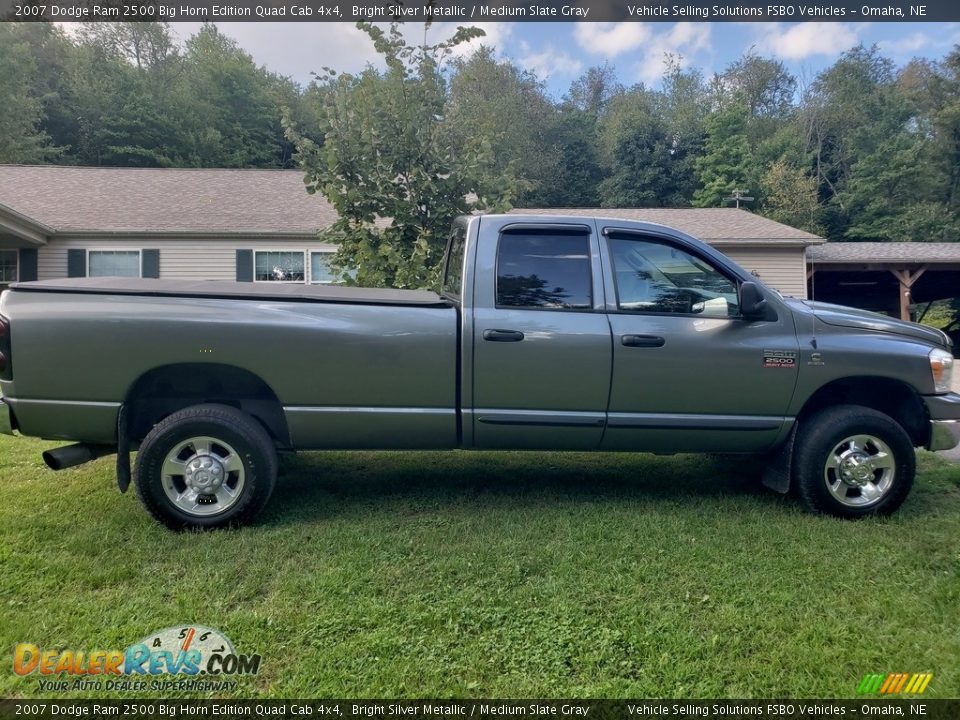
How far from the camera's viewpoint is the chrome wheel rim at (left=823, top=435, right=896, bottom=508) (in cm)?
410

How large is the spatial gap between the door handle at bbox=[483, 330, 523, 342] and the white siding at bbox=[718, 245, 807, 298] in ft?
48.9

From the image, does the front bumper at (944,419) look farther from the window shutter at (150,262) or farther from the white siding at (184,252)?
the window shutter at (150,262)

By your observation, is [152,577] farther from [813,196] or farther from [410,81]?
[813,196]

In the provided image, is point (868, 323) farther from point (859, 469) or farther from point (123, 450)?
point (123, 450)

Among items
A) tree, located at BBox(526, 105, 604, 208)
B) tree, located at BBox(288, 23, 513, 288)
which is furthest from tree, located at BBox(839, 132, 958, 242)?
tree, located at BBox(288, 23, 513, 288)

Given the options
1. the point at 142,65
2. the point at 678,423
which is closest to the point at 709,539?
the point at 678,423

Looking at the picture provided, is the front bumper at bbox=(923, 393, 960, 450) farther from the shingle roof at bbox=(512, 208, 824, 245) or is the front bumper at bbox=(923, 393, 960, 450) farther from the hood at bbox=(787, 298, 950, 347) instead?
the shingle roof at bbox=(512, 208, 824, 245)

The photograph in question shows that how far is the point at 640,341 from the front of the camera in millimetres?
4023

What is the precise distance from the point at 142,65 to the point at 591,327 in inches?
1994

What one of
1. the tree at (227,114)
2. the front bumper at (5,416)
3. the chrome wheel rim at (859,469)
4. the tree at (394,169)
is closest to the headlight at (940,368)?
the chrome wheel rim at (859,469)

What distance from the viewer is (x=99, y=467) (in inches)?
209

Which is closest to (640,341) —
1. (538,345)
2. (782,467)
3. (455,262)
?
(538,345)

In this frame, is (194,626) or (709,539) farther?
(709,539)

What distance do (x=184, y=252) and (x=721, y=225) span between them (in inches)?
580
